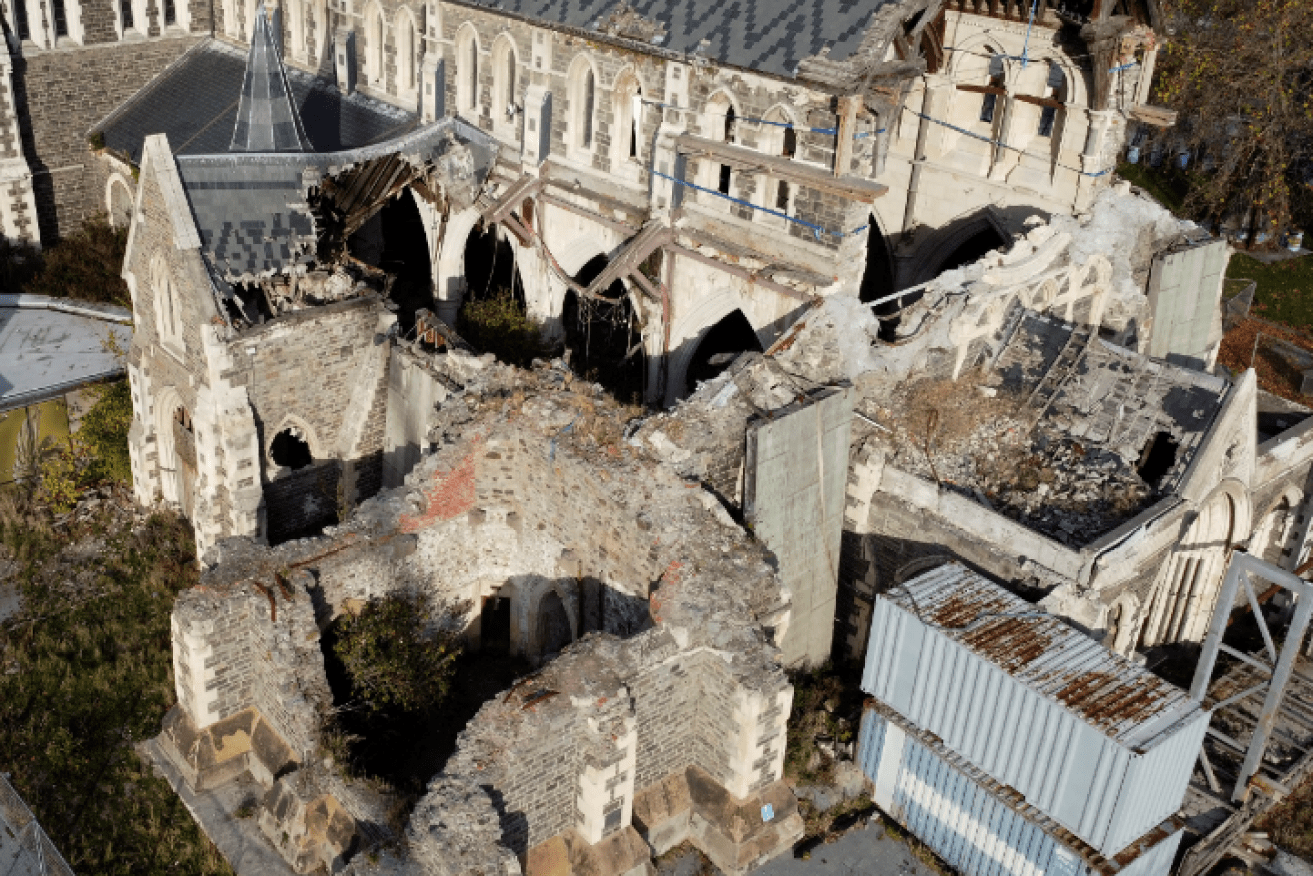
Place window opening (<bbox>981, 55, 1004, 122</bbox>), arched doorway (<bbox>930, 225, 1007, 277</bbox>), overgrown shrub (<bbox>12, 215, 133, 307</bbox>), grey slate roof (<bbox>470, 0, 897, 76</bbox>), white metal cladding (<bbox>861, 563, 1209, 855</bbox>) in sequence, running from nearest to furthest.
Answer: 1. white metal cladding (<bbox>861, 563, 1209, 855</bbox>)
2. grey slate roof (<bbox>470, 0, 897, 76</bbox>)
3. window opening (<bbox>981, 55, 1004, 122</bbox>)
4. arched doorway (<bbox>930, 225, 1007, 277</bbox>)
5. overgrown shrub (<bbox>12, 215, 133, 307</bbox>)

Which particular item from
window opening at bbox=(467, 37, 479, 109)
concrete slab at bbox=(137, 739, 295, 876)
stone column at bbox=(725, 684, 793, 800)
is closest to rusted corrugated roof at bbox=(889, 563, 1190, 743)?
stone column at bbox=(725, 684, 793, 800)

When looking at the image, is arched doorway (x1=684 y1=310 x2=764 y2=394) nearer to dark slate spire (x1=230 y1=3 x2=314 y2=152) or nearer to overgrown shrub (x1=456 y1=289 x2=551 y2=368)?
overgrown shrub (x1=456 y1=289 x2=551 y2=368)

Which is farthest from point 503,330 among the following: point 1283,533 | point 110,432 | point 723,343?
point 1283,533

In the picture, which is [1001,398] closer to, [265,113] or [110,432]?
[265,113]

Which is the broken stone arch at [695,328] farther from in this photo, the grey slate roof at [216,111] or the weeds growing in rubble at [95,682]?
the weeds growing in rubble at [95,682]

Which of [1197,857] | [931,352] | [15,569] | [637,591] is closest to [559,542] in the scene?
[637,591]

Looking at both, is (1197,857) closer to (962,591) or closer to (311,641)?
(962,591)
